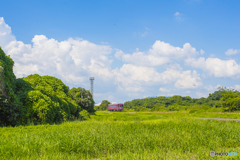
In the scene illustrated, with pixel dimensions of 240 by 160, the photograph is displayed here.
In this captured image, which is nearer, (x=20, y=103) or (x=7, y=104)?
(x=7, y=104)

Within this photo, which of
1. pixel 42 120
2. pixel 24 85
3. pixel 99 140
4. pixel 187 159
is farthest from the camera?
pixel 24 85

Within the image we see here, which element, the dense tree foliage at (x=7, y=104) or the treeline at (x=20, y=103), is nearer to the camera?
the dense tree foliage at (x=7, y=104)

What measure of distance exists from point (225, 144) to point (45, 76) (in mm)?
15211

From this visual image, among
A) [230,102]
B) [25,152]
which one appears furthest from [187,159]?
[230,102]

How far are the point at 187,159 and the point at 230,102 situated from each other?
106 feet

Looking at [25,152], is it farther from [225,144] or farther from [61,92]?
[61,92]

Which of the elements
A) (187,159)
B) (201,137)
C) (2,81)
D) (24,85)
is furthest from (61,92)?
(187,159)

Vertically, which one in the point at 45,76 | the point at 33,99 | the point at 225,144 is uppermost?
the point at 45,76

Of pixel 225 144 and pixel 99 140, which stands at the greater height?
pixel 99 140

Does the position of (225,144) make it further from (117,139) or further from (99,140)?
(99,140)

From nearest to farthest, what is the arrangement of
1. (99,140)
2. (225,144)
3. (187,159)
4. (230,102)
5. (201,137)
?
(187,159)
(99,140)
(225,144)
(201,137)
(230,102)

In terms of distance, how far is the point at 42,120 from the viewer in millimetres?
9938

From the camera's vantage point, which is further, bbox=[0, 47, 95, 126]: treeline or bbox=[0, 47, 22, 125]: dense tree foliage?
bbox=[0, 47, 95, 126]: treeline

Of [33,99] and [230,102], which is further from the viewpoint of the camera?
[230,102]
